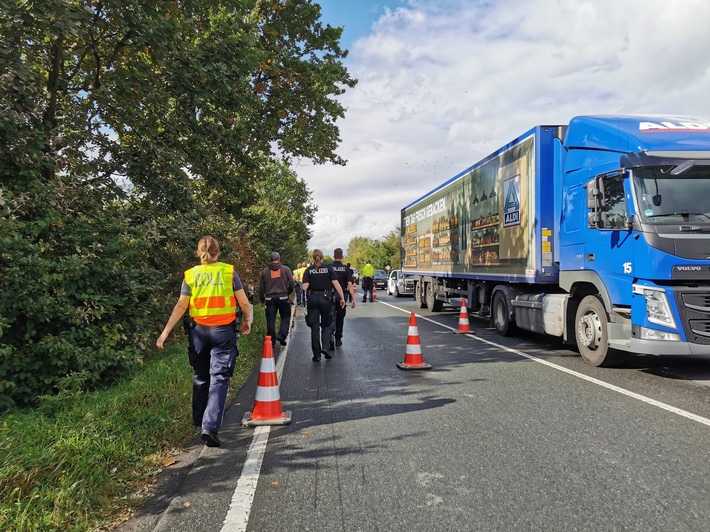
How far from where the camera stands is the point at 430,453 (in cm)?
398

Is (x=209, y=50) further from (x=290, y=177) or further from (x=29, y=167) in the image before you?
(x=290, y=177)

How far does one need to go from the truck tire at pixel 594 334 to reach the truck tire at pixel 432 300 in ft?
30.7

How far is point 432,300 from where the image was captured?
1745cm

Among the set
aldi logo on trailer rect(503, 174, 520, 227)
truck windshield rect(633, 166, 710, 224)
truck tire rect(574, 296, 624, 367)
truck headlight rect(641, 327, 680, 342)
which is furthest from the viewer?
aldi logo on trailer rect(503, 174, 520, 227)

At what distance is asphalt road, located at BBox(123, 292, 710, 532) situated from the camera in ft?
9.71

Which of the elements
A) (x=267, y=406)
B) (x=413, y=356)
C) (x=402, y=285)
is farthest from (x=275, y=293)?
(x=402, y=285)

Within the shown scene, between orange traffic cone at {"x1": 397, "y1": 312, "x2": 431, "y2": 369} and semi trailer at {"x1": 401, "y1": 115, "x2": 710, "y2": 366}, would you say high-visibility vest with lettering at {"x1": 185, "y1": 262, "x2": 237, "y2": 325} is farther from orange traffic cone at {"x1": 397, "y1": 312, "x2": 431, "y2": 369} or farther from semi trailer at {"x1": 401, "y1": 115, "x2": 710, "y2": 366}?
semi trailer at {"x1": 401, "y1": 115, "x2": 710, "y2": 366}

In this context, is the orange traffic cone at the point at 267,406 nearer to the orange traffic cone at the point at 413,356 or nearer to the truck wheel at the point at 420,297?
the orange traffic cone at the point at 413,356

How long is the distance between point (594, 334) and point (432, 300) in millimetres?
10155

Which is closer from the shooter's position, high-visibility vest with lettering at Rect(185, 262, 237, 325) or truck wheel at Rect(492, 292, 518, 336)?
high-visibility vest with lettering at Rect(185, 262, 237, 325)

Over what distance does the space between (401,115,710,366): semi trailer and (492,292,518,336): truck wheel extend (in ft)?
0.09

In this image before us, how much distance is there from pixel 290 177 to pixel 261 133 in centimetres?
2894

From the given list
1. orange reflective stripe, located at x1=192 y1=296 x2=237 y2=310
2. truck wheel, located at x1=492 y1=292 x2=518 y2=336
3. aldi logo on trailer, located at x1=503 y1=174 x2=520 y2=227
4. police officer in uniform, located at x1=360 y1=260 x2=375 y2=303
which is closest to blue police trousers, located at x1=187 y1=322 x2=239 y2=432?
orange reflective stripe, located at x1=192 y1=296 x2=237 y2=310

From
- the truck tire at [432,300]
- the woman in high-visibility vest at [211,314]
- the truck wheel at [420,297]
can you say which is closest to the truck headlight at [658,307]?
the woman in high-visibility vest at [211,314]
